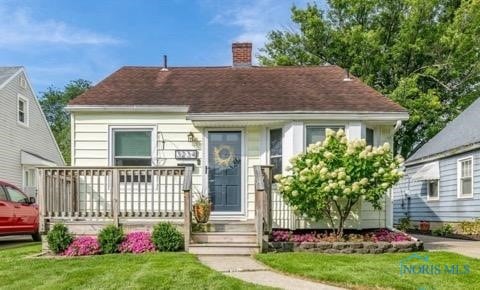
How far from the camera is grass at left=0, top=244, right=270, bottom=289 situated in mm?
5785

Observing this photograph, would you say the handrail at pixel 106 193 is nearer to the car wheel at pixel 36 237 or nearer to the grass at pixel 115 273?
the grass at pixel 115 273

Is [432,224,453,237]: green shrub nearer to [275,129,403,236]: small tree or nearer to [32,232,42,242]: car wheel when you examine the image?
[275,129,403,236]: small tree

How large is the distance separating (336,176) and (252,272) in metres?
2.84

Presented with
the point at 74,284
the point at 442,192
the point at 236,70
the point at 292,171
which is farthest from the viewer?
the point at 442,192

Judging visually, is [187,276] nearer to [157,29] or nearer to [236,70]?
[236,70]

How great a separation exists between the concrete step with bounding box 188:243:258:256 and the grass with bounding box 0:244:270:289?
22.4 inches

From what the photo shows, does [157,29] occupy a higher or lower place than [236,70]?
higher

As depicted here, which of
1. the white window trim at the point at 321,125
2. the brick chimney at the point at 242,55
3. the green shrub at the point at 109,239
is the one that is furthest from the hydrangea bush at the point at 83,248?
the brick chimney at the point at 242,55

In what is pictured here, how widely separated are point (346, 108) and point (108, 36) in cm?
Result: 1316

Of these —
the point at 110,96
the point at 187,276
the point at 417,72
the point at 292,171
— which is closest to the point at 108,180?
the point at 110,96

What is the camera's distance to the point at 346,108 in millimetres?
10070

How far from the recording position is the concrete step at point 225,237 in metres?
8.97

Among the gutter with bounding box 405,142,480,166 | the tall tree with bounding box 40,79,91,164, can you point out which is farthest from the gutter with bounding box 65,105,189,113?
the tall tree with bounding box 40,79,91,164
